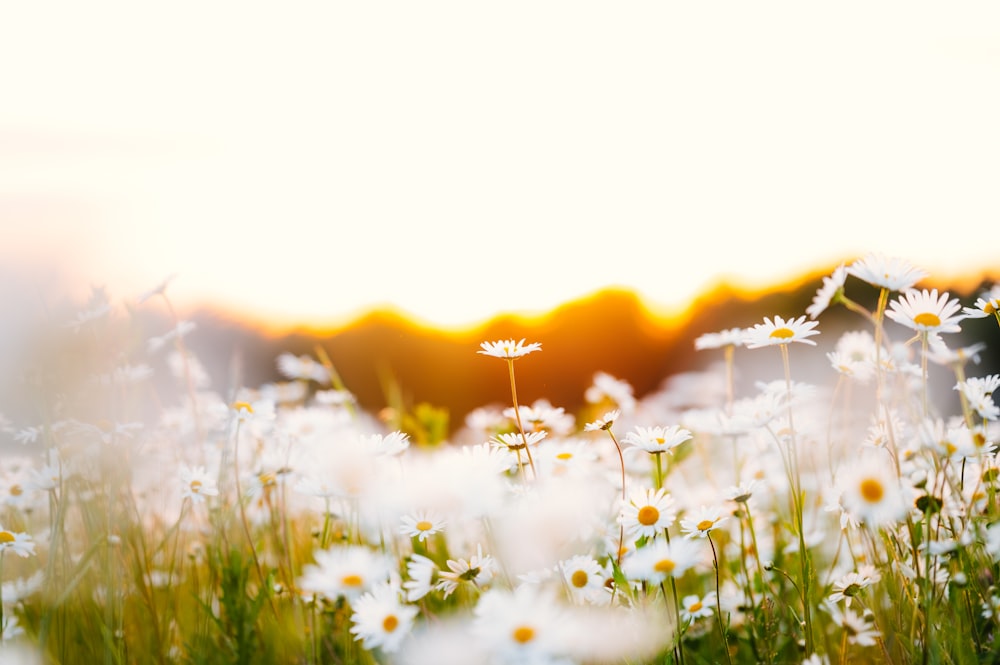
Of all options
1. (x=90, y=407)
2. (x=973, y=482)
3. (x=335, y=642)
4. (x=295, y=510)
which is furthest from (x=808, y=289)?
(x=90, y=407)

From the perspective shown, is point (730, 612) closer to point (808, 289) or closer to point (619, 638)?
point (619, 638)

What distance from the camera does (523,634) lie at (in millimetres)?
1006

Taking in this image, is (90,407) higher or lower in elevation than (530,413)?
higher

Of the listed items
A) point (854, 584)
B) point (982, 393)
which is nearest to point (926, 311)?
point (982, 393)

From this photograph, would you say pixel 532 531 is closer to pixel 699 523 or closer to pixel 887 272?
pixel 699 523

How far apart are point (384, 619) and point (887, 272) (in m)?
1.02

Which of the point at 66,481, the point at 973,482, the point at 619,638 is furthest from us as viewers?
the point at 973,482

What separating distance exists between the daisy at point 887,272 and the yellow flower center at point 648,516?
0.56m

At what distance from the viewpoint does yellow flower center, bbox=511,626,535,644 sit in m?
1.00

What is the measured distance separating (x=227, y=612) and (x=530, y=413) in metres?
0.84

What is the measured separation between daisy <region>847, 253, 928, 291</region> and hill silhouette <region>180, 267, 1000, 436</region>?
7.02 feet

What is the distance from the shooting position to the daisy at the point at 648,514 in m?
1.44

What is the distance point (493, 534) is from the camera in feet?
4.50

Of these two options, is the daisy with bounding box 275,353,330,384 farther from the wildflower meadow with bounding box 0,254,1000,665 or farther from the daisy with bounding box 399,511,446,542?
the daisy with bounding box 399,511,446,542
